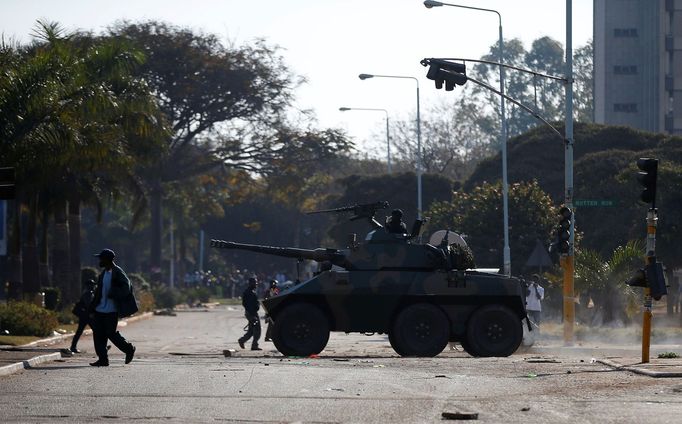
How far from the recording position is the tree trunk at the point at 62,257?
42.2 meters

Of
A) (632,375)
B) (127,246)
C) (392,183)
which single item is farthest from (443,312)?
(127,246)

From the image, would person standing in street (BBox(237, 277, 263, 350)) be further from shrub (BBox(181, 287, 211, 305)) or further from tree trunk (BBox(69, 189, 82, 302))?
shrub (BBox(181, 287, 211, 305))

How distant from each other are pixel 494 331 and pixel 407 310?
1.56m

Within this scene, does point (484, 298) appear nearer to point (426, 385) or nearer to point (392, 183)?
point (426, 385)

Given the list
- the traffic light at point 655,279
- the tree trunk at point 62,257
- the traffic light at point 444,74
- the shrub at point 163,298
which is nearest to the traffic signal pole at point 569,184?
the traffic light at point 444,74

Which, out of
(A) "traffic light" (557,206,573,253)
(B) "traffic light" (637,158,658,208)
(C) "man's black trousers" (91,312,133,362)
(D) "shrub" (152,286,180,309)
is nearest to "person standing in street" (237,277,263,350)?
(A) "traffic light" (557,206,573,253)

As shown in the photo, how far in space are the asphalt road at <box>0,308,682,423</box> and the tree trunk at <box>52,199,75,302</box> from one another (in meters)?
19.6

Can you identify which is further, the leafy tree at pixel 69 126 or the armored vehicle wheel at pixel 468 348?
the leafy tree at pixel 69 126

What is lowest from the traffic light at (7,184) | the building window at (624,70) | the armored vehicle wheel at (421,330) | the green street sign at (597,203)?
the armored vehicle wheel at (421,330)

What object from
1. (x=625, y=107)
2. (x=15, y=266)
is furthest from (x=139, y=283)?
(x=625, y=107)

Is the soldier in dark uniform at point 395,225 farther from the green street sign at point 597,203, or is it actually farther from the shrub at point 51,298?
the shrub at point 51,298

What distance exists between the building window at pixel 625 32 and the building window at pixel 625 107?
453 cm

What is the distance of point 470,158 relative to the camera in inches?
3489

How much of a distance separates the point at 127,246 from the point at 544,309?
60.3m
